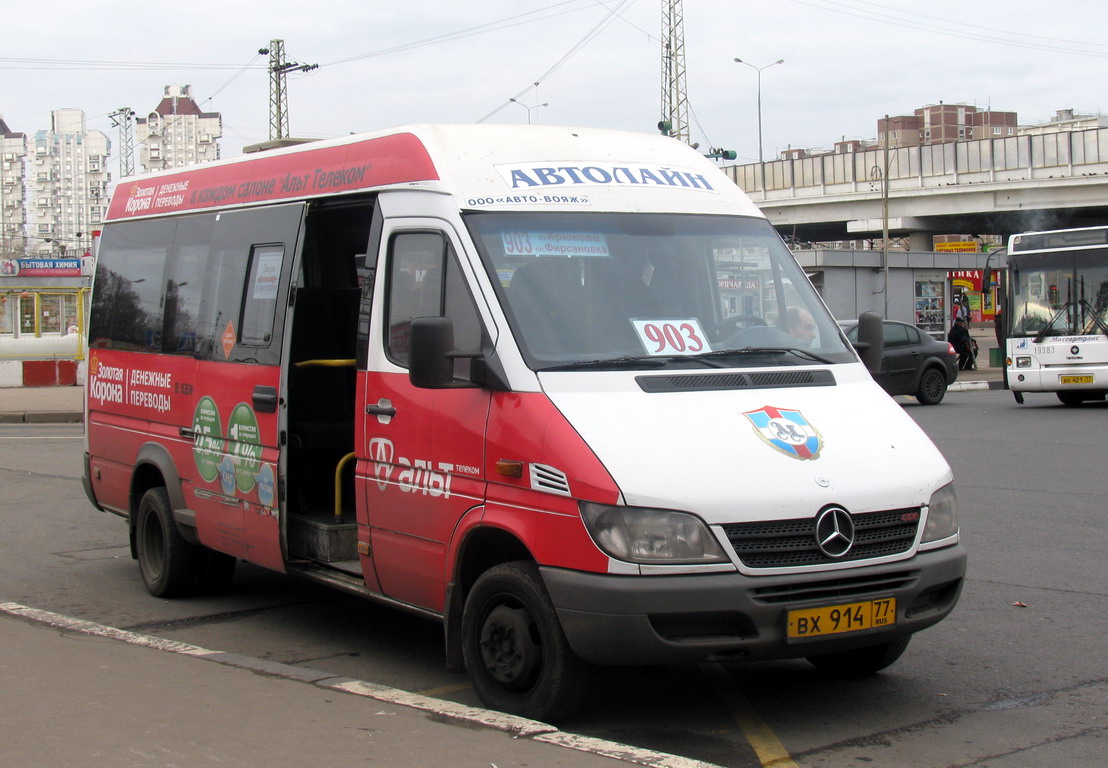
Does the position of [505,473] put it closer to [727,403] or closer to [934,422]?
[727,403]

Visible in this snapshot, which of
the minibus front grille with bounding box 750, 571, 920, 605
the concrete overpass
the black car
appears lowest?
the minibus front grille with bounding box 750, 571, 920, 605

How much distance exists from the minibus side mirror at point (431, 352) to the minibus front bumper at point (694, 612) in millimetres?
968

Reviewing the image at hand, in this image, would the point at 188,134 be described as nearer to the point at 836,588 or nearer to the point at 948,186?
the point at 948,186

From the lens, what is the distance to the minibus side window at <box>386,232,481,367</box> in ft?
19.1

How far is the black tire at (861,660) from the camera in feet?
19.9

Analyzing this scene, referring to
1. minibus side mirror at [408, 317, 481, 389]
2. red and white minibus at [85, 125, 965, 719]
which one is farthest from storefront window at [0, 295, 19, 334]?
minibus side mirror at [408, 317, 481, 389]

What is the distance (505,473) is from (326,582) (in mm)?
1952

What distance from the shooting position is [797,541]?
5.06 metres

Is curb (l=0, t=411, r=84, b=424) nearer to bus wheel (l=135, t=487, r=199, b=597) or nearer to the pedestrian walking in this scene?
bus wheel (l=135, t=487, r=199, b=597)

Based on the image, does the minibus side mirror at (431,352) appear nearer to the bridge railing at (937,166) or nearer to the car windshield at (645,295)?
the car windshield at (645,295)

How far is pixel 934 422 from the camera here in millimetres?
20156

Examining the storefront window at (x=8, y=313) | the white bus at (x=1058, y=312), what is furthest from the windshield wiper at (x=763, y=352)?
the storefront window at (x=8, y=313)

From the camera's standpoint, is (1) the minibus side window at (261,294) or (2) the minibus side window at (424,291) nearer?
(2) the minibus side window at (424,291)

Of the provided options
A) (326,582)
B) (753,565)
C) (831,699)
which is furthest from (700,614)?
(326,582)
